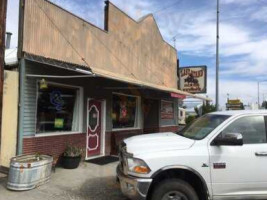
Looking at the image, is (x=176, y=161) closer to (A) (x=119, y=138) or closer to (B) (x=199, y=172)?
(B) (x=199, y=172)

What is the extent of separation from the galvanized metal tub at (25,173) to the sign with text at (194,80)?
14664 mm

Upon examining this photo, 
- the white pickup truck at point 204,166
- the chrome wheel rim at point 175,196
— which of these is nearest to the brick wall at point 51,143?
the white pickup truck at point 204,166

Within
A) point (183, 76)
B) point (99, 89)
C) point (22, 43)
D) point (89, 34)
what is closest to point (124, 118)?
point (99, 89)

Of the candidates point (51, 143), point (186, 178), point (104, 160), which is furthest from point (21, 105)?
point (186, 178)

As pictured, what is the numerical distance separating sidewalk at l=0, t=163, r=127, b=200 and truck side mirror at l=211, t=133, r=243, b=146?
2.45 metres

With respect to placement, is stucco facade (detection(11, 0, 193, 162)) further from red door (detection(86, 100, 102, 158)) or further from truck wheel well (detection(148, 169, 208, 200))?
truck wheel well (detection(148, 169, 208, 200))

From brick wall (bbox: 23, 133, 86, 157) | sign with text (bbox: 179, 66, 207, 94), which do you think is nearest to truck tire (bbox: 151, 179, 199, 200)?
brick wall (bbox: 23, 133, 86, 157)

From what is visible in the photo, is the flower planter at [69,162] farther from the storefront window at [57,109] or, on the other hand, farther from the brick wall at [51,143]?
the storefront window at [57,109]

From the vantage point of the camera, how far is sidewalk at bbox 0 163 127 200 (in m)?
7.52

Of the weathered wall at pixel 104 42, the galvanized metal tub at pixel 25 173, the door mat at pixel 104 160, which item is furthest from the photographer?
the door mat at pixel 104 160

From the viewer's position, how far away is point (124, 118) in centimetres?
1486

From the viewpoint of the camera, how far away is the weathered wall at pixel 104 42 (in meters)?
10.0

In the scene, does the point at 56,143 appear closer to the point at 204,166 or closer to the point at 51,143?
the point at 51,143

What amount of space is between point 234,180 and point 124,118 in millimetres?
9007
